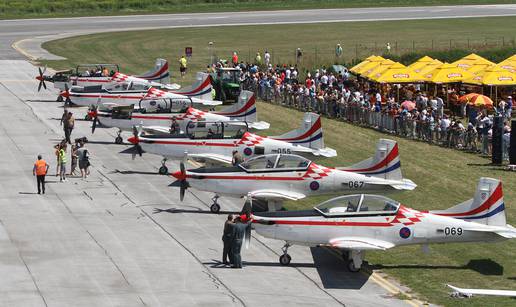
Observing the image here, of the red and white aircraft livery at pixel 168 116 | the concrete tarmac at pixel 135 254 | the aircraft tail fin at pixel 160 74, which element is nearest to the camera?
the concrete tarmac at pixel 135 254

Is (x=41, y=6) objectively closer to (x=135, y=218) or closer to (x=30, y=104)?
(x=30, y=104)

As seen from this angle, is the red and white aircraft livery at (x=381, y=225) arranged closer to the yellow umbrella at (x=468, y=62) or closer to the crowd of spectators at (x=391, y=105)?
the crowd of spectators at (x=391, y=105)

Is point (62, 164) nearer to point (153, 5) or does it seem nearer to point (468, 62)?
point (468, 62)

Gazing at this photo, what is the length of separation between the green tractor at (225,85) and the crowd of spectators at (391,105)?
2185 mm

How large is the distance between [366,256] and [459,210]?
3.04 m

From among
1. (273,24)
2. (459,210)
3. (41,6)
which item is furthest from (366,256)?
(41,6)

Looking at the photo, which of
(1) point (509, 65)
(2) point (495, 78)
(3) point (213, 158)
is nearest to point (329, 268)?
(3) point (213, 158)

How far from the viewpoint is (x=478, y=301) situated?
27.0 metres

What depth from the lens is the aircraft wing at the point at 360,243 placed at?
2911 centimetres

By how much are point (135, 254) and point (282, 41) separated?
207 ft

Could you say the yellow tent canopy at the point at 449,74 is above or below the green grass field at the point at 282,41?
above

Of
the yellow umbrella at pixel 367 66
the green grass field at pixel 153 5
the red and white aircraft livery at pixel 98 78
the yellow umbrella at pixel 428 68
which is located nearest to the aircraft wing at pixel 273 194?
the red and white aircraft livery at pixel 98 78

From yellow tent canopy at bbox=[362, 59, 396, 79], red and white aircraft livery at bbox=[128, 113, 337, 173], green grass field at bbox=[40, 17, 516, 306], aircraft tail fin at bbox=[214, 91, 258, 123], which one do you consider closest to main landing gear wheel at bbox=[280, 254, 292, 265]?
green grass field at bbox=[40, 17, 516, 306]

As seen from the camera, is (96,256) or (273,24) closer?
(96,256)
